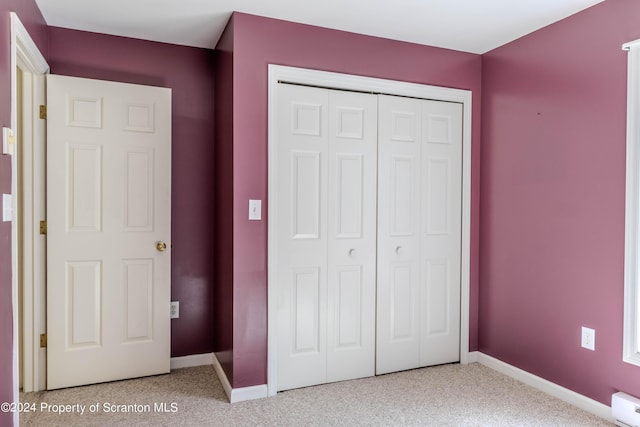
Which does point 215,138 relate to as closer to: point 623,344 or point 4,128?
point 4,128

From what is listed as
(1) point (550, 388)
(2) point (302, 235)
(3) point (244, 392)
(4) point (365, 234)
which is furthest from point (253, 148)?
(1) point (550, 388)

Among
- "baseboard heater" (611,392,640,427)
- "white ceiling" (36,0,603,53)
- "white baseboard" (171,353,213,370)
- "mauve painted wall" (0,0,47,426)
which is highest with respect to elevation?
"white ceiling" (36,0,603,53)

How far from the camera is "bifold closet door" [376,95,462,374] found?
2934mm

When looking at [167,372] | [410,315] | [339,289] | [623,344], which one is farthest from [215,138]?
[623,344]

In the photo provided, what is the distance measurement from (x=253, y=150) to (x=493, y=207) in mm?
1783

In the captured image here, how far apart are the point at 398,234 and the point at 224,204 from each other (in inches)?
47.5

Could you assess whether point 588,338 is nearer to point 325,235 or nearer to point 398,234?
point 398,234

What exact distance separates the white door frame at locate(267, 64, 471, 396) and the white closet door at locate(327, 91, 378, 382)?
11 centimetres

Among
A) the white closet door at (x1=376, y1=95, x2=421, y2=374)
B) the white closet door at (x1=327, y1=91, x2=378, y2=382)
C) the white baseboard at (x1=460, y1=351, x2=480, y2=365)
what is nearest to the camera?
the white closet door at (x1=327, y1=91, x2=378, y2=382)

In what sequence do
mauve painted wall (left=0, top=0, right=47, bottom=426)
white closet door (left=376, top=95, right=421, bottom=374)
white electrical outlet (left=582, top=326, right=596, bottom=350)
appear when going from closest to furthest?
1. mauve painted wall (left=0, top=0, right=47, bottom=426)
2. white electrical outlet (left=582, top=326, right=596, bottom=350)
3. white closet door (left=376, top=95, right=421, bottom=374)

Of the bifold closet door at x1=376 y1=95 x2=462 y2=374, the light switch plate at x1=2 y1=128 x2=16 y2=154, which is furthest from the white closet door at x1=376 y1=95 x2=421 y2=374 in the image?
the light switch plate at x1=2 y1=128 x2=16 y2=154

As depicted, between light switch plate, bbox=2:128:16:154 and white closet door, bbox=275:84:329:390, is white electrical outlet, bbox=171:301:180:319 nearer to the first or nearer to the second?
white closet door, bbox=275:84:329:390

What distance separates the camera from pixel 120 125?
276cm

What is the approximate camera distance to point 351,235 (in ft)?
9.31
